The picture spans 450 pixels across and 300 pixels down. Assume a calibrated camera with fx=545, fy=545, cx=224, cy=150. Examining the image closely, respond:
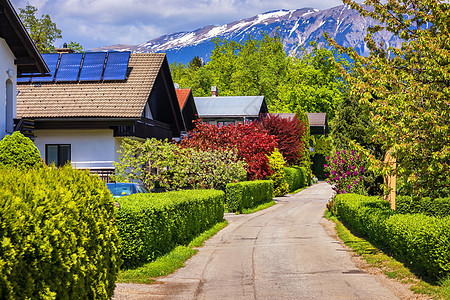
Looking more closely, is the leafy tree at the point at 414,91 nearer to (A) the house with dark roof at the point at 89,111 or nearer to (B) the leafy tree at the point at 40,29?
(A) the house with dark roof at the point at 89,111

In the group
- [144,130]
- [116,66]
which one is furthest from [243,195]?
[116,66]

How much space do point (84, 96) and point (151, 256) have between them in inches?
700

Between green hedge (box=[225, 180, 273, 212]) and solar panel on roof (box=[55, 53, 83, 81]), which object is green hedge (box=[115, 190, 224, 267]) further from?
solar panel on roof (box=[55, 53, 83, 81])

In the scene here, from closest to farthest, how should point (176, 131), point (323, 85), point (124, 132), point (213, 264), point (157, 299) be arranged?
point (157, 299) → point (213, 264) → point (124, 132) → point (176, 131) → point (323, 85)

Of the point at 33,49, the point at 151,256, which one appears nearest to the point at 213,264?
the point at 151,256

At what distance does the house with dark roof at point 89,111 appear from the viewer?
1054 inches

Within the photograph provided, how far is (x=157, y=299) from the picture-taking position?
903 cm

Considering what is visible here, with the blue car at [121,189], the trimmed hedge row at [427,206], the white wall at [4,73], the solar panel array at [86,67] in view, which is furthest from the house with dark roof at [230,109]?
the trimmed hedge row at [427,206]

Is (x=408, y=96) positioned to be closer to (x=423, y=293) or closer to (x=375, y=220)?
(x=375, y=220)

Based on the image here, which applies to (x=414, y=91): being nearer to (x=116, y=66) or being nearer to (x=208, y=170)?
(x=208, y=170)

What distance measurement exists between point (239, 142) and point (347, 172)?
36.4ft

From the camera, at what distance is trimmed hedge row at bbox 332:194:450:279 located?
941 cm

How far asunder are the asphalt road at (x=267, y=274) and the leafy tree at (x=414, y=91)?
2702 millimetres

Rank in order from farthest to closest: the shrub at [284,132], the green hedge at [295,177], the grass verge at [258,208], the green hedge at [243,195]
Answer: the green hedge at [295,177] < the shrub at [284,132] < the grass verge at [258,208] < the green hedge at [243,195]
